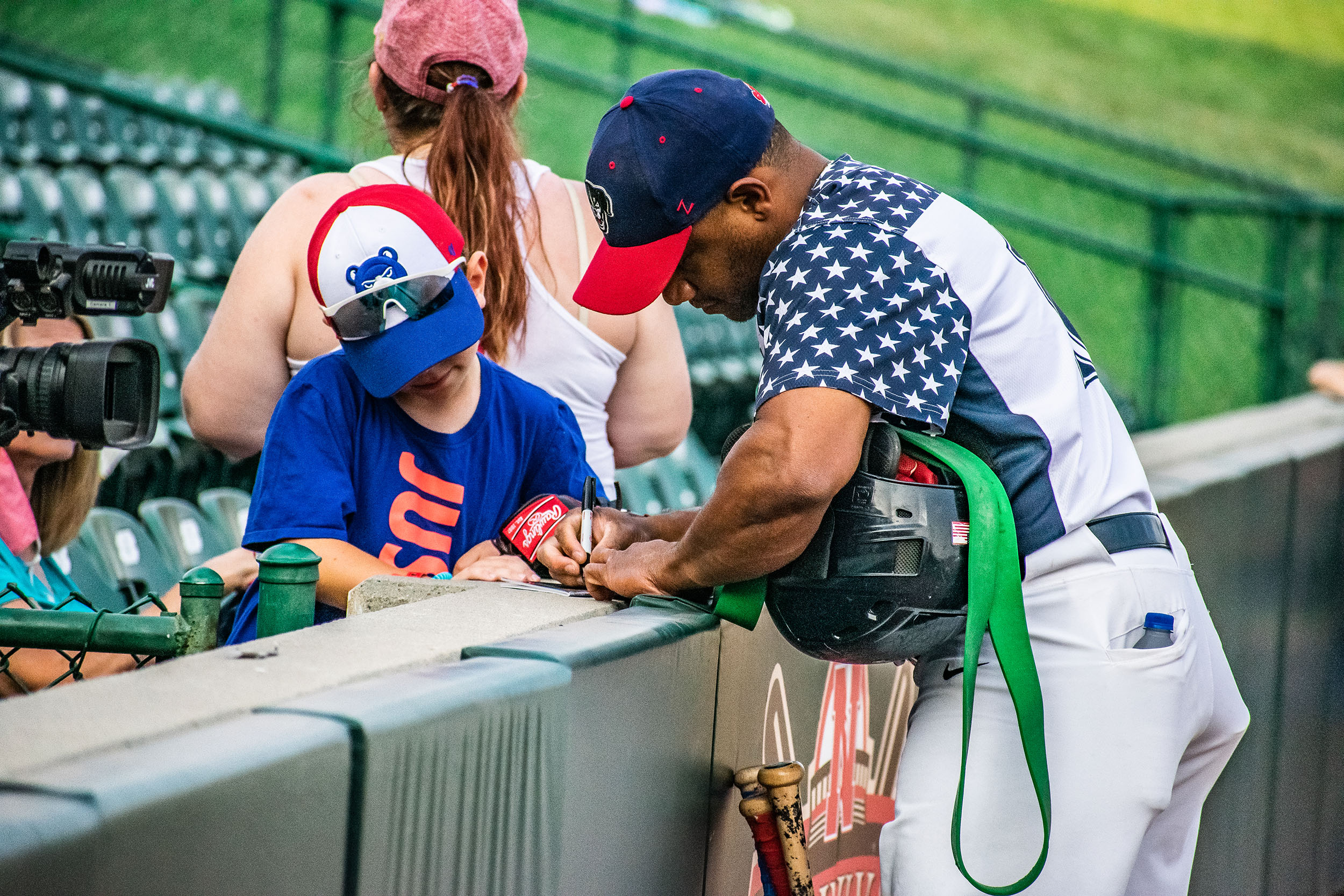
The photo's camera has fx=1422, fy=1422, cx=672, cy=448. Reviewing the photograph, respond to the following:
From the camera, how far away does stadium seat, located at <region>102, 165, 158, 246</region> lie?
6.52 metres

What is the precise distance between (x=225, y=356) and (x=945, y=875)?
1.57 metres

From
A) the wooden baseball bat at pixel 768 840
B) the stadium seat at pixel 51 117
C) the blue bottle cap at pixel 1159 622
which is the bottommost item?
the wooden baseball bat at pixel 768 840

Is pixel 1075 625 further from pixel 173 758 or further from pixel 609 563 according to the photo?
pixel 173 758

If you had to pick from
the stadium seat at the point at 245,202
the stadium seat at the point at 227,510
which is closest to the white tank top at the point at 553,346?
the stadium seat at the point at 227,510

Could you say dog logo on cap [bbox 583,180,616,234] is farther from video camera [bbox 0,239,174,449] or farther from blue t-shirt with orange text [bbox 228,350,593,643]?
video camera [bbox 0,239,174,449]

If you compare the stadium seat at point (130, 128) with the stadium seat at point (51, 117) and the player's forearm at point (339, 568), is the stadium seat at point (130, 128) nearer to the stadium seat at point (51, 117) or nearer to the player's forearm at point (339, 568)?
the stadium seat at point (51, 117)

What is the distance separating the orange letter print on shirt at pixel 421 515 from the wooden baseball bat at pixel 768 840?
0.68 metres

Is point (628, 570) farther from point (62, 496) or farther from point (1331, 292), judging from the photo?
point (1331, 292)

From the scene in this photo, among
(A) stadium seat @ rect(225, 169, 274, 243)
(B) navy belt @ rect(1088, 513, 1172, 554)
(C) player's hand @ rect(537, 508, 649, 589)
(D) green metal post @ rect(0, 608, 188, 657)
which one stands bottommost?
(D) green metal post @ rect(0, 608, 188, 657)

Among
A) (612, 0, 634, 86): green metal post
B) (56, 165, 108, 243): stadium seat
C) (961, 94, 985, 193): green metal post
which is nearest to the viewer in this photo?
(56, 165, 108, 243): stadium seat

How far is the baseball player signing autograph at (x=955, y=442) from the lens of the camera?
187 centimetres

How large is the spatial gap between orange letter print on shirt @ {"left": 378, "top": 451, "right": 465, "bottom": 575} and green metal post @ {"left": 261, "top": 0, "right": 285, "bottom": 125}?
315 inches

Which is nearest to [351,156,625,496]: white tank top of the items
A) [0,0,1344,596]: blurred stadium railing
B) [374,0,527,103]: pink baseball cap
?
[374,0,527,103]: pink baseball cap

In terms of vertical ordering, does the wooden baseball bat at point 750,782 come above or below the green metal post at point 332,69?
below
